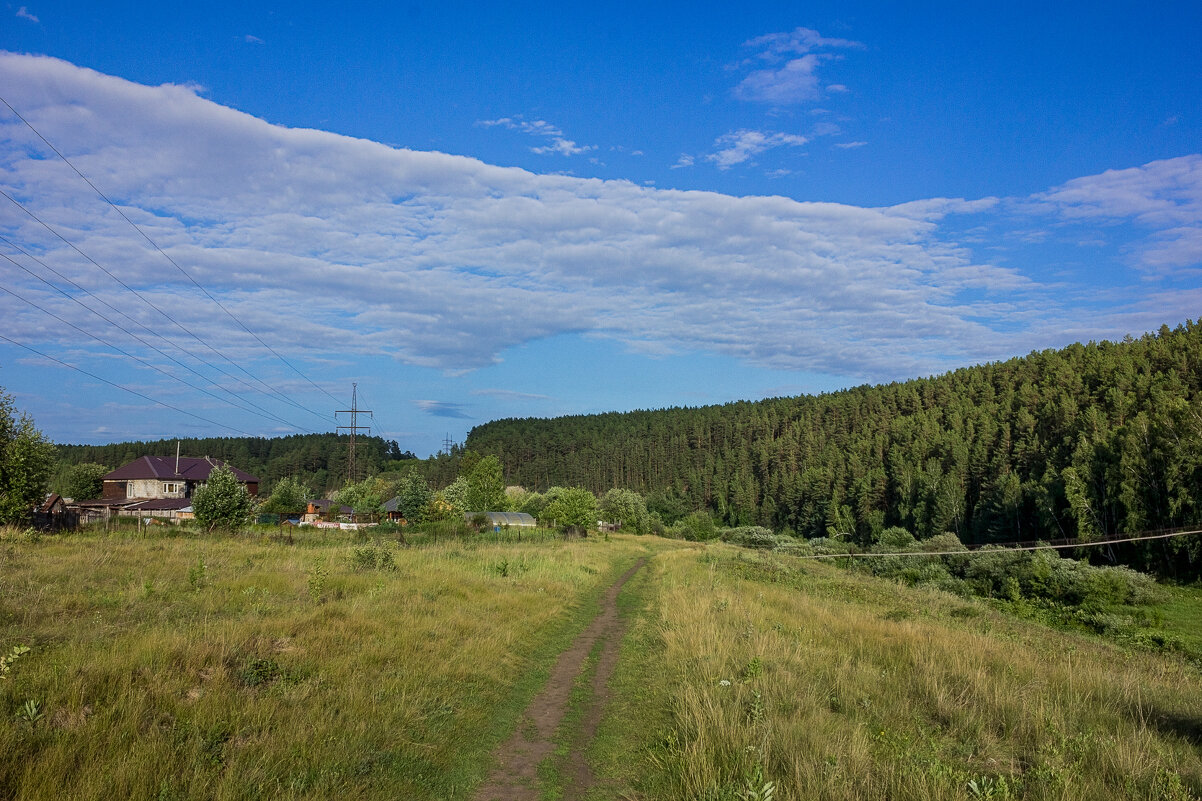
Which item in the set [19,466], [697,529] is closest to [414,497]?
[19,466]

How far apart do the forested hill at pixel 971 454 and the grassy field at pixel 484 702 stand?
43.6m

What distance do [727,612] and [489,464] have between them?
7181cm

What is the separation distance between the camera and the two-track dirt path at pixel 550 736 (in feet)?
20.9

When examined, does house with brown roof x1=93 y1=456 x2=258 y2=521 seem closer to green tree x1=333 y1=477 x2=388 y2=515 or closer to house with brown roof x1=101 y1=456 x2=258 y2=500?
house with brown roof x1=101 y1=456 x2=258 y2=500

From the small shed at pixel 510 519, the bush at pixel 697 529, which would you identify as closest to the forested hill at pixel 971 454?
the bush at pixel 697 529

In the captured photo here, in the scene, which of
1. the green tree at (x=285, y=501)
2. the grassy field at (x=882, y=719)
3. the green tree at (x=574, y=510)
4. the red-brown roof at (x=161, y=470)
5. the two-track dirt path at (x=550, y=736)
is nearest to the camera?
the grassy field at (x=882, y=719)

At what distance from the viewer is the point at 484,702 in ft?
29.5

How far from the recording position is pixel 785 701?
820 centimetres

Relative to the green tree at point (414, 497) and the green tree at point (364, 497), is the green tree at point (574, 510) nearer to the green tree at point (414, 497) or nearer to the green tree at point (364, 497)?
the green tree at point (414, 497)

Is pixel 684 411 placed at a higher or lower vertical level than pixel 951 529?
higher

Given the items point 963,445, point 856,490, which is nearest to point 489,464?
point 856,490

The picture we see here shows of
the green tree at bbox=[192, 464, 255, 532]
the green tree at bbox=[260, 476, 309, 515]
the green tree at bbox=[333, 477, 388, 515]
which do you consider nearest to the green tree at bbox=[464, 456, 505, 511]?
the green tree at bbox=[333, 477, 388, 515]

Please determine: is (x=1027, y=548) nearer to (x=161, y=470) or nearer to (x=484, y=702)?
(x=484, y=702)

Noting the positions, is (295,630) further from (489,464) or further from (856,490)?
(856,490)
